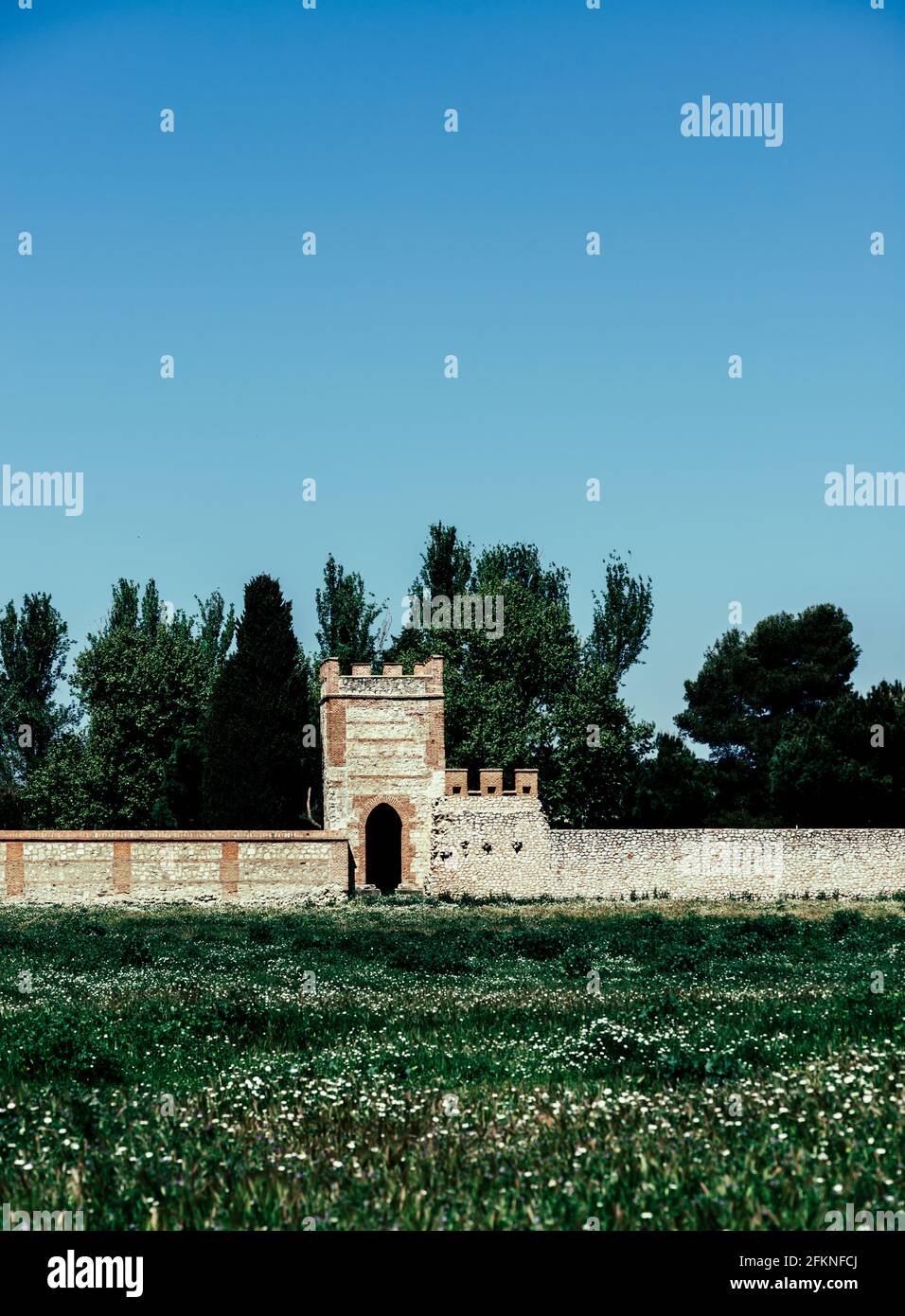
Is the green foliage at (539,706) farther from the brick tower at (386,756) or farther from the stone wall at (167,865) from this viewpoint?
the stone wall at (167,865)

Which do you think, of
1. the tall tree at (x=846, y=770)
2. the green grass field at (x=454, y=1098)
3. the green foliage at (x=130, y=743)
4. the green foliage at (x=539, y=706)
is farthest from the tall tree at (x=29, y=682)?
the green grass field at (x=454, y=1098)

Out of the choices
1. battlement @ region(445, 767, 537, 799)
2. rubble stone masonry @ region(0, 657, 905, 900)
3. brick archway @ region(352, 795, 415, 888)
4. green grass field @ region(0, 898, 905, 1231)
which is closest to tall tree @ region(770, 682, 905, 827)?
rubble stone masonry @ region(0, 657, 905, 900)

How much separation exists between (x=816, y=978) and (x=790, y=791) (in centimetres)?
4140

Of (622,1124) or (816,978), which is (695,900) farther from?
(622,1124)

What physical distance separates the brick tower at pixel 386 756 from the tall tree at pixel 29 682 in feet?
83.7

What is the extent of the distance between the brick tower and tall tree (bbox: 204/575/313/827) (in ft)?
19.6

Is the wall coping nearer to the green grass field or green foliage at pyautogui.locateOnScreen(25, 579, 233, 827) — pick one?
green foliage at pyautogui.locateOnScreen(25, 579, 233, 827)

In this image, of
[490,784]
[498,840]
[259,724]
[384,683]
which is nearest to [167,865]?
[384,683]

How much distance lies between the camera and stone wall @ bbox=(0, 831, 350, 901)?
122 feet

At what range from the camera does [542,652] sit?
178ft

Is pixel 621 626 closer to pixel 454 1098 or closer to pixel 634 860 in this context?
pixel 634 860

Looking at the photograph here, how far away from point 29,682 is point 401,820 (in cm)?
2899

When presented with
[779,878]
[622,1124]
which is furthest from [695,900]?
[622,1124]

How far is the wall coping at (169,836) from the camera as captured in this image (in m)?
37.3
